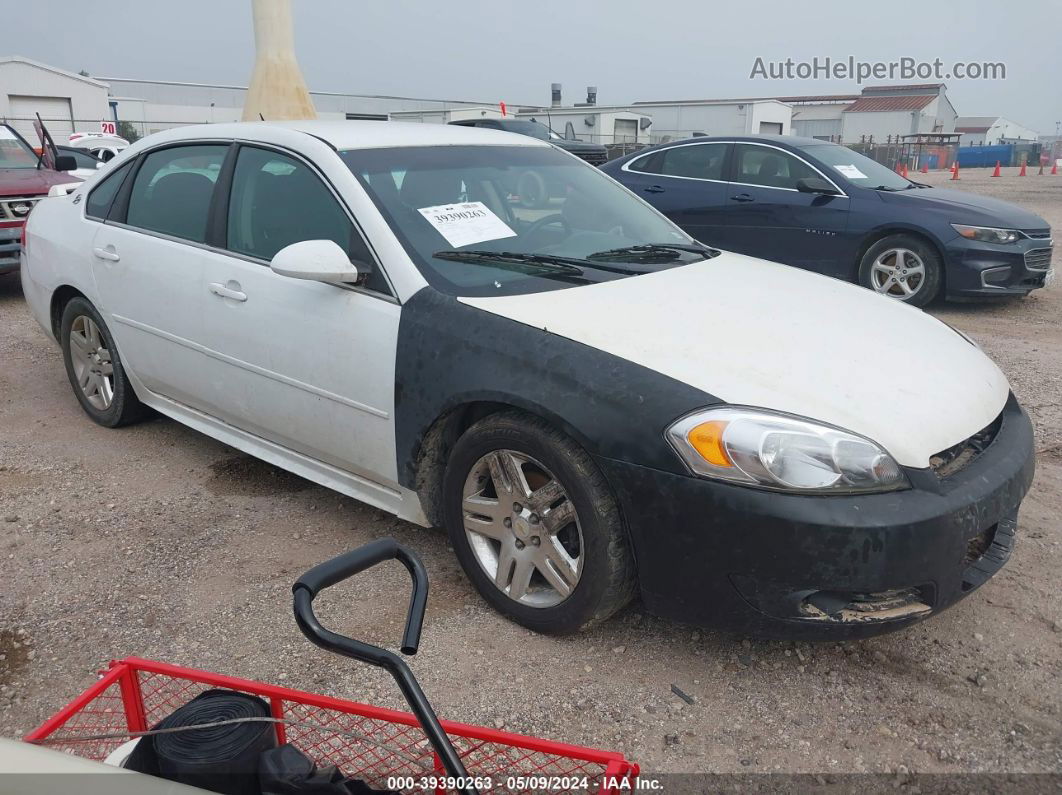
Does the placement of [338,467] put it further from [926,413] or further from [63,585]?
[926,413]

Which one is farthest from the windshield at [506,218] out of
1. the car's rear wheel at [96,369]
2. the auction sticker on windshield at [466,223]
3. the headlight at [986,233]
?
the headlight at [986,233]

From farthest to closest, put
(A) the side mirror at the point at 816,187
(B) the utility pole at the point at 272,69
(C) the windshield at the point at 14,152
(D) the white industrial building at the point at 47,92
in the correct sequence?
(D) the white industrial building at the point at 47,92
(B) the utility pole at the point at 272,69
(C) the windshield at the point at 14,152
(A) the side mirror at the point at 816,187

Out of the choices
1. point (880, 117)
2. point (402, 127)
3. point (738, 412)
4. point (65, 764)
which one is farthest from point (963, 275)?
point (880, 117)

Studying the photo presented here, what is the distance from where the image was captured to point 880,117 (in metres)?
57.5

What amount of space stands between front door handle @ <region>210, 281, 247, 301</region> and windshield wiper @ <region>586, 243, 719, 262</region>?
1380 millimetres

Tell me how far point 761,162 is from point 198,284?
20.2 ft

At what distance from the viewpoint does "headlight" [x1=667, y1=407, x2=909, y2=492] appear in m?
2.36

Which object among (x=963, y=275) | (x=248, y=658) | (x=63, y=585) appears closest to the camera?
(x=248, y=658)

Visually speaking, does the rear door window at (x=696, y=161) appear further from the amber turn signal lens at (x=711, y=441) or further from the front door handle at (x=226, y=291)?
the amber turn signal lens at (x=711, y=441)

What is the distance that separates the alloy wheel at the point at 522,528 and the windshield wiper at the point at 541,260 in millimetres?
779

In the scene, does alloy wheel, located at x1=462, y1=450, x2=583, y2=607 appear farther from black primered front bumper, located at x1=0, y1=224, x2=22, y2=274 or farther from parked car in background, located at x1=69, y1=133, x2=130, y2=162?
parked car in background, located at x1=69, y1=133, x2=130, y2=162

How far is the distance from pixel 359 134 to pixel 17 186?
244 inches

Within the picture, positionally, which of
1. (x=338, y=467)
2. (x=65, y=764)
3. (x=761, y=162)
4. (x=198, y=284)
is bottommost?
(x=338, y=467)

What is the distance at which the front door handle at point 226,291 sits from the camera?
352 cm
